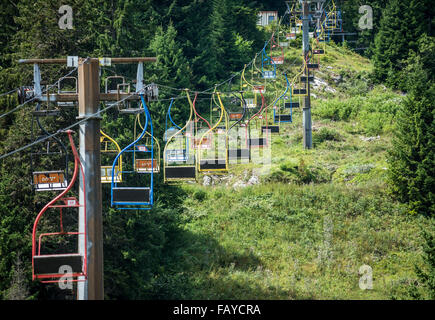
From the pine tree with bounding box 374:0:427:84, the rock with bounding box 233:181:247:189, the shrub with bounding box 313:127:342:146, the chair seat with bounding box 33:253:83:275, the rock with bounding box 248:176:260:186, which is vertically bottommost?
the rock with bounding box 233:181:247:189

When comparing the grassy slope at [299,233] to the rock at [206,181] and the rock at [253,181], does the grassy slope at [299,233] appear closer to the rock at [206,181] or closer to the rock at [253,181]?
the rock at [253,181]

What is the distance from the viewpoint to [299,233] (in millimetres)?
24734

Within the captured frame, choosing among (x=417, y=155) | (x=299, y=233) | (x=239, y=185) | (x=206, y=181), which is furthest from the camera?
(x=206, y=181)

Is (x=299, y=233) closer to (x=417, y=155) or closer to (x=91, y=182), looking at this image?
(x=417, y=155)

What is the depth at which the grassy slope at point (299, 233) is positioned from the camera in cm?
2145

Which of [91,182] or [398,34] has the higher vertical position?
[398,34]

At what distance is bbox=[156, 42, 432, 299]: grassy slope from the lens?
2145 cm

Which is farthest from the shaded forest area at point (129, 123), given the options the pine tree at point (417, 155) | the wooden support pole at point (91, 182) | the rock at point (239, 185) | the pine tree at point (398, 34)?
the wooden support pole at point (91, 182)

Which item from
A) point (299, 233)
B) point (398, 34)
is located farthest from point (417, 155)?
point (398, 34)

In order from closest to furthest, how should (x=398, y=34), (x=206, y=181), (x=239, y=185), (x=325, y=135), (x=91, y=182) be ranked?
(x=91, y=182) → (x=239, y=185) → (x=206, y=181) → (x=325, y=135) → (x=398, y=34)

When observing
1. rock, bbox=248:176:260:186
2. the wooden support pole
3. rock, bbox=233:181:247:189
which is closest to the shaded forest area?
rock, bbox=233:181:247:189

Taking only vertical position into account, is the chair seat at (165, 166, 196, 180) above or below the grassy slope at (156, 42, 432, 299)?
above

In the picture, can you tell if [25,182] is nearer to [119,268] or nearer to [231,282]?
[119,268]

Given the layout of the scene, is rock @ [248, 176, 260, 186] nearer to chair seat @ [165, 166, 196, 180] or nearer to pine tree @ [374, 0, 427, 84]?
chair seat @ [165, 166, 196, 180]
